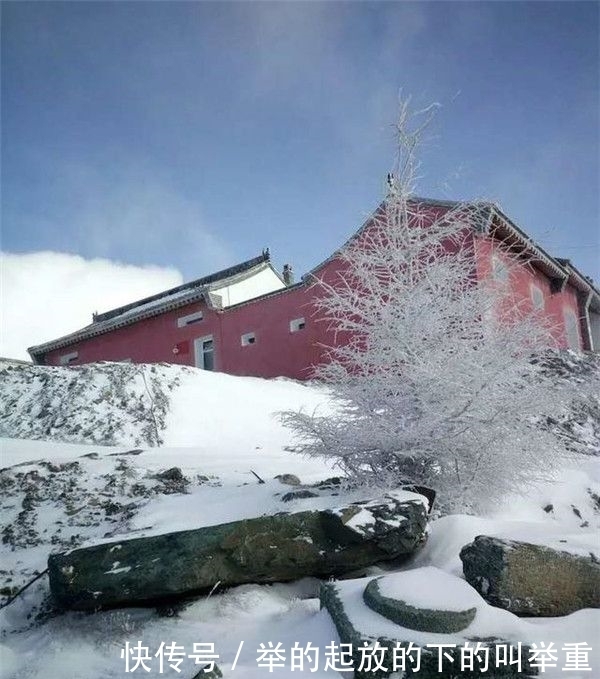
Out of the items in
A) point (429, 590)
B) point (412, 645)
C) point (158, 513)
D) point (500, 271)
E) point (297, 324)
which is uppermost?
point (297, 324)

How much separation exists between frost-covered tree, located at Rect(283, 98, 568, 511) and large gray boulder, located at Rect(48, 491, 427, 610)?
0.91m

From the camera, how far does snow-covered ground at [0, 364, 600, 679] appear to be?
347 cm

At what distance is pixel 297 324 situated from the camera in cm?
1881

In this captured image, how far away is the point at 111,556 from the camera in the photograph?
13.5ft

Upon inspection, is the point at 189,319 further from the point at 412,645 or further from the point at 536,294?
the point at 412,645

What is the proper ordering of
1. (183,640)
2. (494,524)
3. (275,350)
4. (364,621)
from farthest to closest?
(275,350)
(494,524)
(183,640)
(364,621)

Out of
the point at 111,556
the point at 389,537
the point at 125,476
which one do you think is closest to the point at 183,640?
the point at 111,556

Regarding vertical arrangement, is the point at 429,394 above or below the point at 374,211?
below

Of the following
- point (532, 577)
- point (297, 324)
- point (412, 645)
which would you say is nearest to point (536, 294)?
point (297, 324)

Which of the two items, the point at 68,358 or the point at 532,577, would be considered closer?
the point at 532,577

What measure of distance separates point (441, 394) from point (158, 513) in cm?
334

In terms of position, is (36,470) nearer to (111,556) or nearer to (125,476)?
(125,476)

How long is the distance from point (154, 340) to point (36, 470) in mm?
17512

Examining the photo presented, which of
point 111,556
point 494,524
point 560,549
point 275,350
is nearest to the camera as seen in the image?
point 560,549
